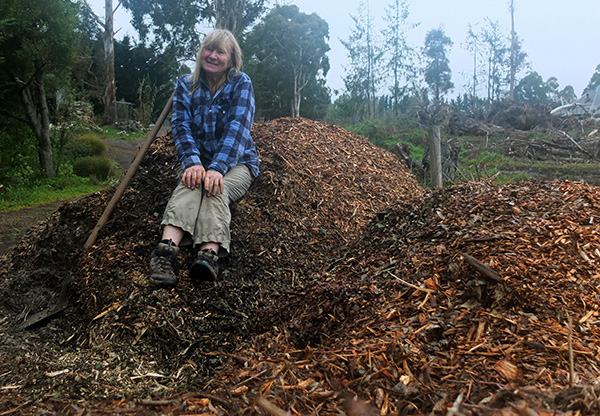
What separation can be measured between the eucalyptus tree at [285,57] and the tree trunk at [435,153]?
681 inches

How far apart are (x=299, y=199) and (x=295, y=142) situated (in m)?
0.98

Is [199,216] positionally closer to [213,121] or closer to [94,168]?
[213,121]

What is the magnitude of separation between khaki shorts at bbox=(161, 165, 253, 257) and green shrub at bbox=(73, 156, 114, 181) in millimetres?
8241

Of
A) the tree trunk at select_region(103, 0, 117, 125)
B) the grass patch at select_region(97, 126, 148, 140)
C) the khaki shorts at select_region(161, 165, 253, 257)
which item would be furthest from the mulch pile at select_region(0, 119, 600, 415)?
the tree trunk at select_region(103, 0, 117, 125)

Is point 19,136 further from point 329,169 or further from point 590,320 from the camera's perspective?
point 590,320

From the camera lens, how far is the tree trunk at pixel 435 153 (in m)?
4.34

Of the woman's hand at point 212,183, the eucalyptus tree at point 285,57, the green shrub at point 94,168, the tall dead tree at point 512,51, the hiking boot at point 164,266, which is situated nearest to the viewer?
the hiking boot at point 164,266

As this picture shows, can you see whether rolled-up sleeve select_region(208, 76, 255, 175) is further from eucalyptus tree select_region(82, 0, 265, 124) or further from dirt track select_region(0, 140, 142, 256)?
eucalyptus tree select_region(82, 0, 265, 124)

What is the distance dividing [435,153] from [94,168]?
8.47 metres

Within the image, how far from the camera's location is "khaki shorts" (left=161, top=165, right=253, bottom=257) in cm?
266

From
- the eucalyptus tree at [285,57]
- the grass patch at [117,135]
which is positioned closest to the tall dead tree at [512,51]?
the eucalyptus tree at [285,57]

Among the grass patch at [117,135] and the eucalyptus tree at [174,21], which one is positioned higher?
the eucalyptus tree at [174,21]

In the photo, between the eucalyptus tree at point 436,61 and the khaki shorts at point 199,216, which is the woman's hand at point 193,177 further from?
the eucalyptus tree at point 436,61

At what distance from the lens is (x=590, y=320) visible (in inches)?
64.8
